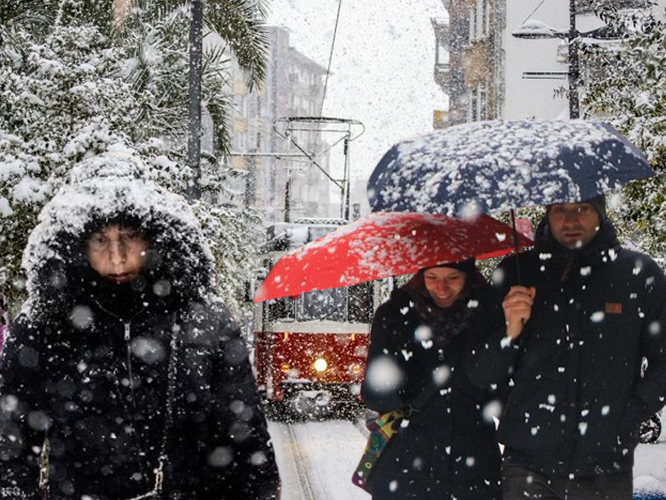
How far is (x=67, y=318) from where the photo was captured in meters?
2.85

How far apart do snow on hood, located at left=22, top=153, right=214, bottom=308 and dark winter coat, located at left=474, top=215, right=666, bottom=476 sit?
5.20 ft

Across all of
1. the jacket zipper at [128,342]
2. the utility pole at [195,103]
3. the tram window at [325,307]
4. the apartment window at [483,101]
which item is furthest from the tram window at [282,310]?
the apartment window at [483,101]

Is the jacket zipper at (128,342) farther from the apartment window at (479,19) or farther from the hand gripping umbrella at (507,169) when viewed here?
the apartment window at (479,19)

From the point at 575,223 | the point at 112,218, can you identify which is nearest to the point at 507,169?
the point at 575,223

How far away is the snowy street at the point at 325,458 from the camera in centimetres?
998

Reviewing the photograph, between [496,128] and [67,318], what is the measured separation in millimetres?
2101

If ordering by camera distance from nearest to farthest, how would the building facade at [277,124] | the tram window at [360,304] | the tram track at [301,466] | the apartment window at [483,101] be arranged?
the tram track at [301,466] → the tram window at [360,304] → the apartment window at [483,101] → the building facade at [277,124]

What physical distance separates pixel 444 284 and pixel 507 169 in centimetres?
68

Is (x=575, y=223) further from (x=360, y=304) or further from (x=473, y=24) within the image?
(x=473, y=24)

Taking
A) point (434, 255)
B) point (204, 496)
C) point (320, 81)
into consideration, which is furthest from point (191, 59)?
point (320, 81)

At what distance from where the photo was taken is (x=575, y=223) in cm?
422

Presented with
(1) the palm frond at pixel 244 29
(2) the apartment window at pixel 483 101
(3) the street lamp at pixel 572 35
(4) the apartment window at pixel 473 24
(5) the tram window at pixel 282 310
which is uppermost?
(4) the apartment window at pixel 473 24

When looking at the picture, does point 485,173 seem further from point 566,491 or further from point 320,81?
point 320,81

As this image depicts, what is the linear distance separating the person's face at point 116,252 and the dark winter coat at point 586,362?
1690 millimetres
